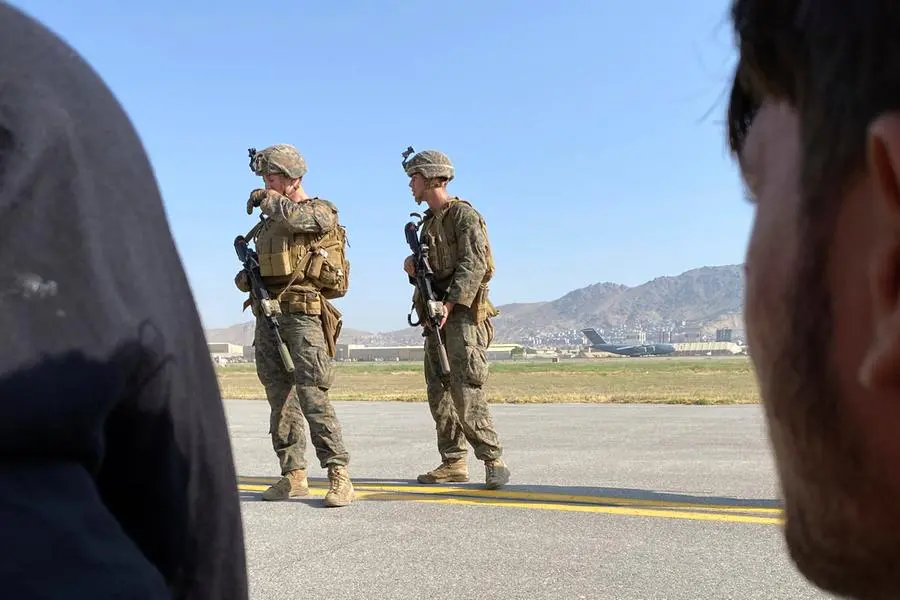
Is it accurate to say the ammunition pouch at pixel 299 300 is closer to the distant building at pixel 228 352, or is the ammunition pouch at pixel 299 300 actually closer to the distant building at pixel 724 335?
the distant building at pixel 228 352

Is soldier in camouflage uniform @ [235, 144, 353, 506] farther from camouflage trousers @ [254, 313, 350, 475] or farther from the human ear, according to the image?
the human ear

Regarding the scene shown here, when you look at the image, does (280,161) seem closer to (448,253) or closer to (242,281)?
(242,281)

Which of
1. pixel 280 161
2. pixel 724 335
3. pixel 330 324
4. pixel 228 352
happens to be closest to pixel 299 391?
pixel 330 324

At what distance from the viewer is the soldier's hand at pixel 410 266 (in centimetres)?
495

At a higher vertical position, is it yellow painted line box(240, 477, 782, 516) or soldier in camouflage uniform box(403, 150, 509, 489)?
soldier in camouflage uniform box(403, 150, 509, 489)

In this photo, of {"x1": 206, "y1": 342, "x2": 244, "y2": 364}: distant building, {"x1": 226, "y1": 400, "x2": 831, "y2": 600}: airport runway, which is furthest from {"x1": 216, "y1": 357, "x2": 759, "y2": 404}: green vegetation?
{"x1": 206, "y1": 342, "x2": 244, "y2": 364}: distant building

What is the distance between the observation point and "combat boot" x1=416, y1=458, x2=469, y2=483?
4.84m

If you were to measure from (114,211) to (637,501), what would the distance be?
3765 mm

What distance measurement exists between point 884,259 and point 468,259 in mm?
4290

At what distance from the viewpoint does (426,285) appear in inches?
188

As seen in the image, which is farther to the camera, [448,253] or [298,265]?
[448,253]

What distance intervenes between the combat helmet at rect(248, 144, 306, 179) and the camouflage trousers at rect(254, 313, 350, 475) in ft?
2.66

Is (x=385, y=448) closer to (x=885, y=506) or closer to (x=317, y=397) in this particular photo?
(x=317, y=397)

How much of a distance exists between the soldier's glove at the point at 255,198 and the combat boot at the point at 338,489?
1.60 m
